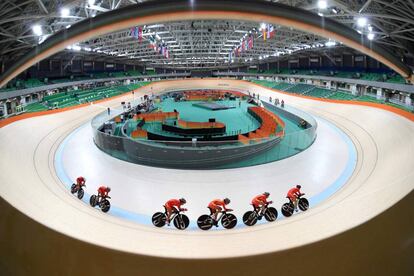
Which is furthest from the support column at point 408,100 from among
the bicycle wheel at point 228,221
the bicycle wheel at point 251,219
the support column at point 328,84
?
the bicycle wheel at point 228,221

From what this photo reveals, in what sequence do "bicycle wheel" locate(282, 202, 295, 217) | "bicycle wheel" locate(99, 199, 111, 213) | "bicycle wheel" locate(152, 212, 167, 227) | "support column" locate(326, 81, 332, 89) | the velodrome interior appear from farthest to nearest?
"support column" locate(326, 81, 332, 89) → "bicycle wheel" locate(99, 199, 111, 213) → "bicycle wheel" locate(282, 202, 295, 217) → "bicycle wheel" locate(152, 212, 167, 227) → the velodrome interior

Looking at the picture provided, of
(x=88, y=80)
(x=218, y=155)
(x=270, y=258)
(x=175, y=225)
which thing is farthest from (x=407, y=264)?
(x=88, y=80)

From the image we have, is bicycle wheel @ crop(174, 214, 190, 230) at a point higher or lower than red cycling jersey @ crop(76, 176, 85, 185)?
lower

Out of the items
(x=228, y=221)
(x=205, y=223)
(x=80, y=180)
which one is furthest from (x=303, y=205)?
(x=80, y=180)

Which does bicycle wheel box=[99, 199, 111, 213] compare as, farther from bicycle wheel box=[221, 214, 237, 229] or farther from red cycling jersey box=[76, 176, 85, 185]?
bicycle wheel box=[221, 214, 237, 229]

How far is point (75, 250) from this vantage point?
3.82 meters

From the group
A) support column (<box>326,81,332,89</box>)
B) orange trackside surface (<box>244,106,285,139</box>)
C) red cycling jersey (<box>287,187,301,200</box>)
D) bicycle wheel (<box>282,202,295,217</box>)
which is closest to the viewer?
bicycle wheel (<box>282,202,295,217</box>)

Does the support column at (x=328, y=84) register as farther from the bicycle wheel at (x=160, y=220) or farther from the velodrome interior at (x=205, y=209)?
the bicycle wheel at (x=160, y=220)

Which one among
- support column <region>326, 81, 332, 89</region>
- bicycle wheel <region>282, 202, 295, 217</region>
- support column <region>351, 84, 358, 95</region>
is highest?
support column <region>326, 81, 332, 89</region>

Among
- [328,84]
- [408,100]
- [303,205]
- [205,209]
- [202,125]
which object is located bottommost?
[205,209]

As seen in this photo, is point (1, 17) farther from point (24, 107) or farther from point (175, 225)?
point (24, 107)

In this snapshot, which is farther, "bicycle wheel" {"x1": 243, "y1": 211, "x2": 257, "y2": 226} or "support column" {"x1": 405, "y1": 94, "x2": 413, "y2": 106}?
"support column" {"x1": 405, "y1": 94, "x2": 413, "y2": 106}

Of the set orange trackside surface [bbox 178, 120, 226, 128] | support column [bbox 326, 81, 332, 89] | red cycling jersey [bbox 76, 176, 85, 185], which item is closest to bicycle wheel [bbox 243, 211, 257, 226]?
red cycling jersey [bbox 76, 176, 85, 185]

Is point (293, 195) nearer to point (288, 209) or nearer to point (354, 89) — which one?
point (288, 209)
